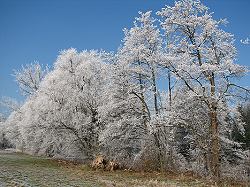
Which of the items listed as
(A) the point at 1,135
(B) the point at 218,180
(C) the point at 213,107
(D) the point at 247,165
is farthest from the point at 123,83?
(A) the point at 1,135

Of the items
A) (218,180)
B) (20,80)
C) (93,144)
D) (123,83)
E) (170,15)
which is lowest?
(218,180)

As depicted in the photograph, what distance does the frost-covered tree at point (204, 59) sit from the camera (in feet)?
77.6

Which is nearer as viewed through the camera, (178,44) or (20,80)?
(178,44)

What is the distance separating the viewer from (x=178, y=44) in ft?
86.2

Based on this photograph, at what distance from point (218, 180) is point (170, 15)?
11.1 metres

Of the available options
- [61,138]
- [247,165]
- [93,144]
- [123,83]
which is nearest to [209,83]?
[123,83]

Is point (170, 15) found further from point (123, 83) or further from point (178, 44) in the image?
point (123, 83)

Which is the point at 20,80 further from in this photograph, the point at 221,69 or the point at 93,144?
the point at 221,69

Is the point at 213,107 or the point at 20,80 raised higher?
the point at 20,80

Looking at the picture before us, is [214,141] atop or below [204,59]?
Answer: below

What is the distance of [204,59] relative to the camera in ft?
83.5

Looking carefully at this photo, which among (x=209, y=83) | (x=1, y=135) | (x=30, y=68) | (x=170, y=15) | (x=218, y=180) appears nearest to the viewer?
(x=218, y=180)

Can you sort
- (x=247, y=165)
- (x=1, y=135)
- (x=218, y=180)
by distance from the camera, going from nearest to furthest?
1. (x=218, y=180)
2. (x=247, y=165)
3. (x=1, y=135)

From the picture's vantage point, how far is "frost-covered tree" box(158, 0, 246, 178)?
2366cm
